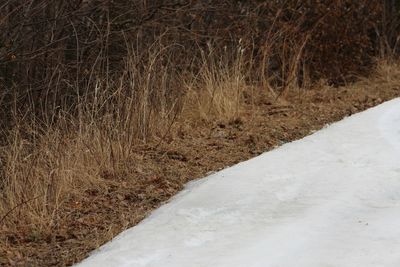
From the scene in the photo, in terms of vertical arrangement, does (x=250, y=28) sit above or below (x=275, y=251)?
above

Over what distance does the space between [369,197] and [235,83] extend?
2.99m

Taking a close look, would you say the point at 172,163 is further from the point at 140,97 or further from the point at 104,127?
the point at 140,97

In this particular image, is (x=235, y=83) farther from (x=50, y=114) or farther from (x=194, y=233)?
(x=194, y=233)

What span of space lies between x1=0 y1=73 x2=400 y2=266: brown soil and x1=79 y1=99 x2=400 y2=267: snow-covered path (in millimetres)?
240

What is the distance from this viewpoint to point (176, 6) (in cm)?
754

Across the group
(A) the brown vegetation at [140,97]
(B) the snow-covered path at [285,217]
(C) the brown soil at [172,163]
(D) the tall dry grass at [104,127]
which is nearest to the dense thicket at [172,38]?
(A) the brown vegetation at [140,97]

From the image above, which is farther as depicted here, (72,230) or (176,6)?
(176,6)

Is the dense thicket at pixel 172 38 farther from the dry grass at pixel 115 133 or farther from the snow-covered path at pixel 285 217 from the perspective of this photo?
the snow-covered path at pixel 285 217

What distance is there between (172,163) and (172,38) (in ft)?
7.84

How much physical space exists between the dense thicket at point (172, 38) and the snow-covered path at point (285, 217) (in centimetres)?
201

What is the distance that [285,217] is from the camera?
4137mm

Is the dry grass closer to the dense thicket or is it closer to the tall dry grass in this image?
the tall dry grass

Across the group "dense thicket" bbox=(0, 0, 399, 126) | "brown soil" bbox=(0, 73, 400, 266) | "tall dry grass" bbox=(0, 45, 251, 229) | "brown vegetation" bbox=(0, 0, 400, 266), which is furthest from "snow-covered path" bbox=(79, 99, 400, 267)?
"dense thicket" bbox=(0, 0, 399, 126)

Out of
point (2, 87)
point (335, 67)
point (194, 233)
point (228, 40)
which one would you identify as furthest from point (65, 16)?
point (335, 67)
